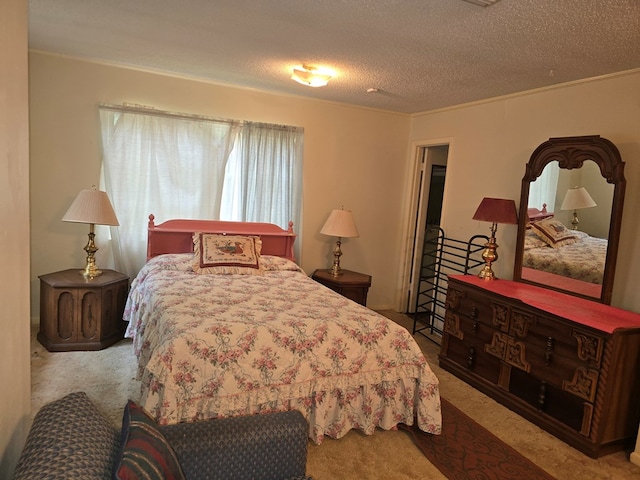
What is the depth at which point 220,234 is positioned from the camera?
3900 mm

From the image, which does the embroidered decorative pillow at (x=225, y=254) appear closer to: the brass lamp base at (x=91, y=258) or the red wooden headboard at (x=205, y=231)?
the red wooden headboard at (x=205, y=231)

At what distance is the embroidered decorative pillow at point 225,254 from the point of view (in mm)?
3584

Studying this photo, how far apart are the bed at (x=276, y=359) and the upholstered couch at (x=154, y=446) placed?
0.65m

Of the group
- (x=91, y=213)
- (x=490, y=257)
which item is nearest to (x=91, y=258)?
(x=91, y=213)

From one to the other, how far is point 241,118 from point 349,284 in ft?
6.64

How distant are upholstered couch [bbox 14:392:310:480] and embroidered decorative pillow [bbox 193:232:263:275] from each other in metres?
2.10

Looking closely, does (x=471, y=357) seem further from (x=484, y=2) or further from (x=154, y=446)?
(x=154, y=446)

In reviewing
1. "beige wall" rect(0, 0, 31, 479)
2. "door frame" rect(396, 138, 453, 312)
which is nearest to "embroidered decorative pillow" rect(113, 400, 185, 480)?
"beige wall" rect(0, 0, 31, 479)

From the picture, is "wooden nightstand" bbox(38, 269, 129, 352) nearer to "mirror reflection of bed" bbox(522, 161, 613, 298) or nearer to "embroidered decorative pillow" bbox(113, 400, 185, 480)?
"embroidered decorative pillow" bbox(113, 400, 185, 480)

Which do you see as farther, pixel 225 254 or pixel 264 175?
pixel 264 175

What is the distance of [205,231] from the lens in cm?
408

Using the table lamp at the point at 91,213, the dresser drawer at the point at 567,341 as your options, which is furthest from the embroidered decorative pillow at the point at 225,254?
the dresser drawer at the point at 567,341

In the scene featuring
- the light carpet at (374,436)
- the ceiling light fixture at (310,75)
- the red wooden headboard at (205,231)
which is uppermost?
the ceiling light fixture at (310,75)

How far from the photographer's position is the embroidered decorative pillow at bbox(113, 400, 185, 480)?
1.04m
